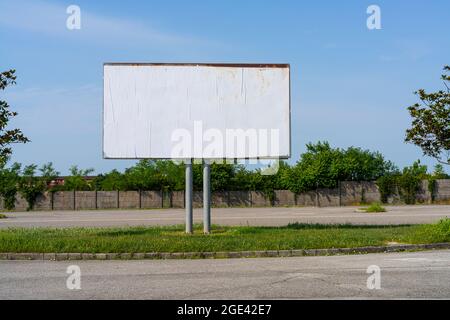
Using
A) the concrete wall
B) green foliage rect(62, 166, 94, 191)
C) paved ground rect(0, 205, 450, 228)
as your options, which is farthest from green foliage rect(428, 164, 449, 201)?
green foliage rect(62, 166, 94, 191)

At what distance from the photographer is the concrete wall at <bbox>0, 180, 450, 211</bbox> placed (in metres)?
50.9

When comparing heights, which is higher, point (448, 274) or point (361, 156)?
point (361, 156)

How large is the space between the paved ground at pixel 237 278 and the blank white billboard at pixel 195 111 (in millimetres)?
6299

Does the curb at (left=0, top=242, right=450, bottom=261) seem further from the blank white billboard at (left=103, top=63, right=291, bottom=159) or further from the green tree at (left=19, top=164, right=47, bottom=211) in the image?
the green tree at (left=19, top=164, right=47, bottom=211)

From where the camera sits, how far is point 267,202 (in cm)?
5216

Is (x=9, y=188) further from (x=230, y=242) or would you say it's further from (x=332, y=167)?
(x=230, y=242)

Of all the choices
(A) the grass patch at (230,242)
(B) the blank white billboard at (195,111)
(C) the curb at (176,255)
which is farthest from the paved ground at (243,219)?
(C) the curb at (176,255)

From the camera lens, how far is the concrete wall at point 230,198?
50875 millimetres

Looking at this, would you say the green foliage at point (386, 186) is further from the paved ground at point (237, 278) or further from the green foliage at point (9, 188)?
the paved ground at point (237, 278)

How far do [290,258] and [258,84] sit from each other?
7621 mm

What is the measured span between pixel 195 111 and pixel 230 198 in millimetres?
33741

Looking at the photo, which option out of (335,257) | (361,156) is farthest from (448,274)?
(361,156)
